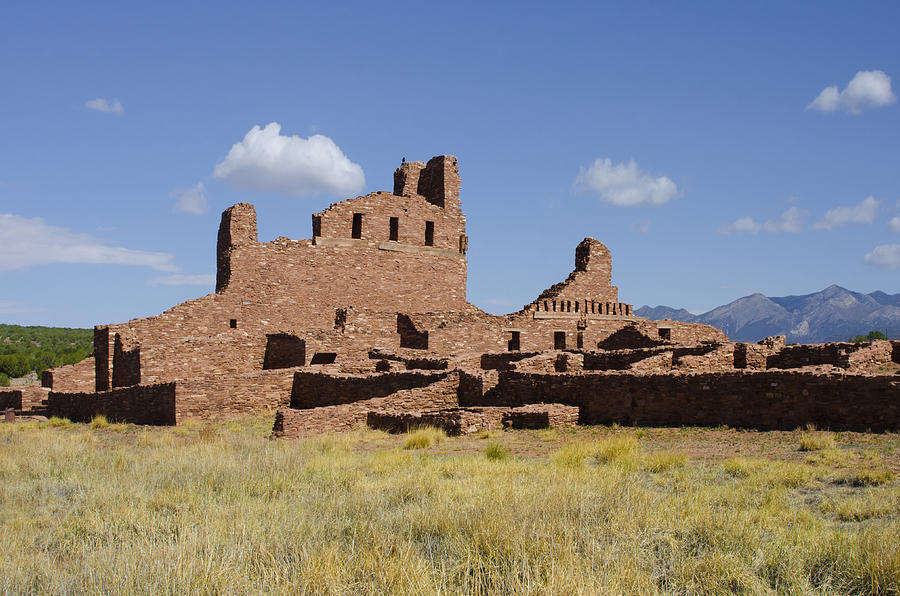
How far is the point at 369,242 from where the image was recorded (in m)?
30.3

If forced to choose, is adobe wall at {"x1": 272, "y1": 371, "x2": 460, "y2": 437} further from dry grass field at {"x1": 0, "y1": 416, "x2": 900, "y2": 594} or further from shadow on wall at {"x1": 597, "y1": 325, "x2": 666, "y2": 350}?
shadow on wall at {"x1": 597, "y1": 325, "x2": 666, "y2": 350}

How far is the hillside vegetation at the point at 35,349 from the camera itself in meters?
55.7

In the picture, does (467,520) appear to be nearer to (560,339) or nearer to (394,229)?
(560,339)

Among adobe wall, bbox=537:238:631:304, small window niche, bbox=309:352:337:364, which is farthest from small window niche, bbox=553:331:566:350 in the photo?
small window niche, bbox=309:352:337:364

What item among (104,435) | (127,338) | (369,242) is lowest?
(104,435)

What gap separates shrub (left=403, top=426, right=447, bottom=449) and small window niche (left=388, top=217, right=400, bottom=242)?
1779cm

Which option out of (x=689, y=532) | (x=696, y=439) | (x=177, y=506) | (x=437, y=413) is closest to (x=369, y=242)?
(x=437, y=413)

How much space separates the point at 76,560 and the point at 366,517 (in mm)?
2604

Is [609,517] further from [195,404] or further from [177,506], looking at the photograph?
[195,404]

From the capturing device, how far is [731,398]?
1361 centimetres

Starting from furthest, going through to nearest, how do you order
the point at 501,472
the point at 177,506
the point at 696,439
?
the point at 696,439
the point at 501,472
the point at 177,506

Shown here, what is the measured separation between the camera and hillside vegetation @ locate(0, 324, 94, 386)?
183ft

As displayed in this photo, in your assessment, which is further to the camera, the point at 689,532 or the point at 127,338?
Answer: the point at 127,338

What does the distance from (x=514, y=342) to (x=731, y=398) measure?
15169mm
